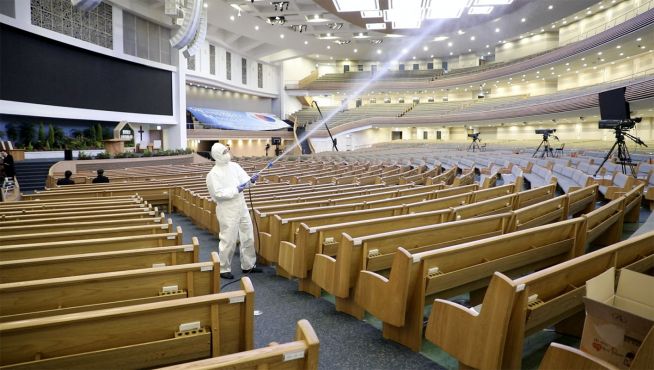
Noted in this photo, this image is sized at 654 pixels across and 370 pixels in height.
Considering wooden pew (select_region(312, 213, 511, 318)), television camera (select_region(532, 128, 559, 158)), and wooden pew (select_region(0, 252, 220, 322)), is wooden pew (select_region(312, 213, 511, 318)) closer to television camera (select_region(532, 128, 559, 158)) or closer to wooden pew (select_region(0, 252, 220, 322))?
wooden pew (select_region(0, 252, 220, 322))

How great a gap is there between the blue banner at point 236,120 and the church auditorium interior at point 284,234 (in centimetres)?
419

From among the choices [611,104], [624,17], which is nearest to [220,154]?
[611,104]

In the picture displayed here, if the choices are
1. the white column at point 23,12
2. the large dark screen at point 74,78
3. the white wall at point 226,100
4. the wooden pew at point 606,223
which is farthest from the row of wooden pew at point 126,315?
the white wall at point 226,100

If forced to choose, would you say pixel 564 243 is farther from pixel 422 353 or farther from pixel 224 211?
pixel 224 211

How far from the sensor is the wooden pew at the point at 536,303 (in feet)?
6.72

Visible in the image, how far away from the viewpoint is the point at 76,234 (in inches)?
146

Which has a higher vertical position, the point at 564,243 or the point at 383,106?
the point at 383,106

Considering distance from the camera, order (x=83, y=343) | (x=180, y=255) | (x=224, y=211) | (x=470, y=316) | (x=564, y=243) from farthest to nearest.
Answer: (x=224, y=211) → (x=564, y=243) → (x=180, y=255) → (x=470, y=316) → (x=83, y=343)

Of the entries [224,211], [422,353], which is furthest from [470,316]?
[224,211]

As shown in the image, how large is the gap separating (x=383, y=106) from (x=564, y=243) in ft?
124

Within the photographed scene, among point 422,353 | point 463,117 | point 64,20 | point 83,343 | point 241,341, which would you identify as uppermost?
point 64,20

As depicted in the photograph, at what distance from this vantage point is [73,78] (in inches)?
701

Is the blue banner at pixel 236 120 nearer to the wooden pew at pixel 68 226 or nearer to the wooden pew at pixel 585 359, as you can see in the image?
the wooden pew at pixel 68 226

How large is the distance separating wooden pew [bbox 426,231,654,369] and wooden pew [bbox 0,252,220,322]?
1.42 meters
